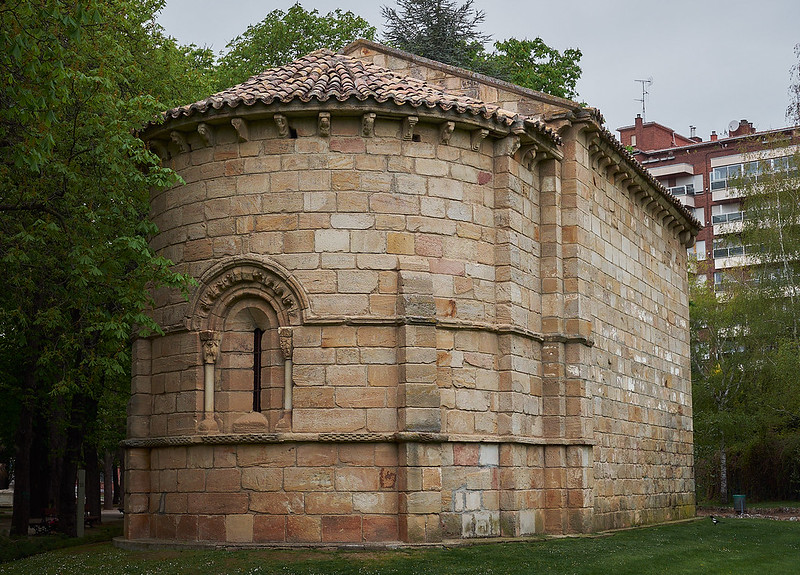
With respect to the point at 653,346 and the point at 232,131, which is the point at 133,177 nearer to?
the point at 232,131

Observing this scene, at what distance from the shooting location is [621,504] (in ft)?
69.7

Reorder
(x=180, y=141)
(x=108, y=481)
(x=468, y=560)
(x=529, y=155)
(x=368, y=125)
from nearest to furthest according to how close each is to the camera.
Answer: (x=468, y=560) < (x=368, y=125) < (x=180, y=141) < (x=529, y=155) < (x=108, y=481)

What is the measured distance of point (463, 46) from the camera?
3728cm

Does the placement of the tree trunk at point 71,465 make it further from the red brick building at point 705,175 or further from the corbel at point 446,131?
the red brick building at point 705,175

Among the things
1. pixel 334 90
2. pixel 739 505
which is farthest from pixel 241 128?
pixel 739 505

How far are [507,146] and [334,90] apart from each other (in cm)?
331

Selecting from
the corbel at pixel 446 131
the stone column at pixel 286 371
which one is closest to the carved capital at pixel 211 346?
the stone column at pixel 286 371

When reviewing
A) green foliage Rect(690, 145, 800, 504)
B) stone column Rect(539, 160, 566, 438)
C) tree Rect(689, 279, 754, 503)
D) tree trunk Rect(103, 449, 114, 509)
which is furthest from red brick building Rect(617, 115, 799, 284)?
stone column Rect(539, 160, 566, 438)

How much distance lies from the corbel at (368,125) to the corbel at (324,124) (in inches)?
21.1

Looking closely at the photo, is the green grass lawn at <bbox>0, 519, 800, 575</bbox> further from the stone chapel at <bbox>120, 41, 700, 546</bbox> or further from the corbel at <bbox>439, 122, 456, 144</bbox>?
the corbel at <bbox>439, 122, 456, 144</bbox>

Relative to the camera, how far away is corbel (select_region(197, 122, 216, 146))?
16.5 m

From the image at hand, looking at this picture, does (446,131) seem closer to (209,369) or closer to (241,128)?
(241,128)

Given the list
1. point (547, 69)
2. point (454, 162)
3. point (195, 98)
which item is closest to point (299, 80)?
point (454, 162)

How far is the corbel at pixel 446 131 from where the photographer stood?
16609 mm
